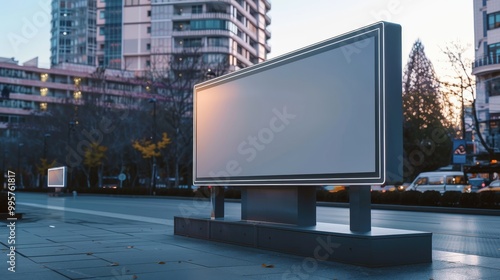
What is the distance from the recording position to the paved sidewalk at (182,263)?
8961 mm

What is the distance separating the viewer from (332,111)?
10602 mm

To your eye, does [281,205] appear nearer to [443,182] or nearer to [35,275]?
[35,275]

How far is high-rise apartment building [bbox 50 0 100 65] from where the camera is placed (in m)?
178

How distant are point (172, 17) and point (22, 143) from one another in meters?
54.2

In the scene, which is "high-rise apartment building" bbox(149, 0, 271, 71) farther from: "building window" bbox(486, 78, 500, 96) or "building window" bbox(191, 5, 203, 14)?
"building window" bbox(486, 78, 500, 96)

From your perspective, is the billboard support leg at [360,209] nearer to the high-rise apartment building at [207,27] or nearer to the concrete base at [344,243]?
the concrete base at [344,243]

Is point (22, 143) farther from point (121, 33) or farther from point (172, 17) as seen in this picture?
point (121, 33)

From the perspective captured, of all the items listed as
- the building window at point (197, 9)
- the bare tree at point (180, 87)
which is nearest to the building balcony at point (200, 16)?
the building window at point (197, 9)

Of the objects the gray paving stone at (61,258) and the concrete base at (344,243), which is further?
the gray paving stone at (61,258)

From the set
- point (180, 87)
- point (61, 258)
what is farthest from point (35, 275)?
point (180, 87)

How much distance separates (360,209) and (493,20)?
52.2 metres

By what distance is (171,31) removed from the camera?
5221 inches

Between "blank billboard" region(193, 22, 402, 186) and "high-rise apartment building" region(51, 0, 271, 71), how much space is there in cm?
9768

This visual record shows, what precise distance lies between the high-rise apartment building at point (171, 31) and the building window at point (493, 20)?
193 ft
